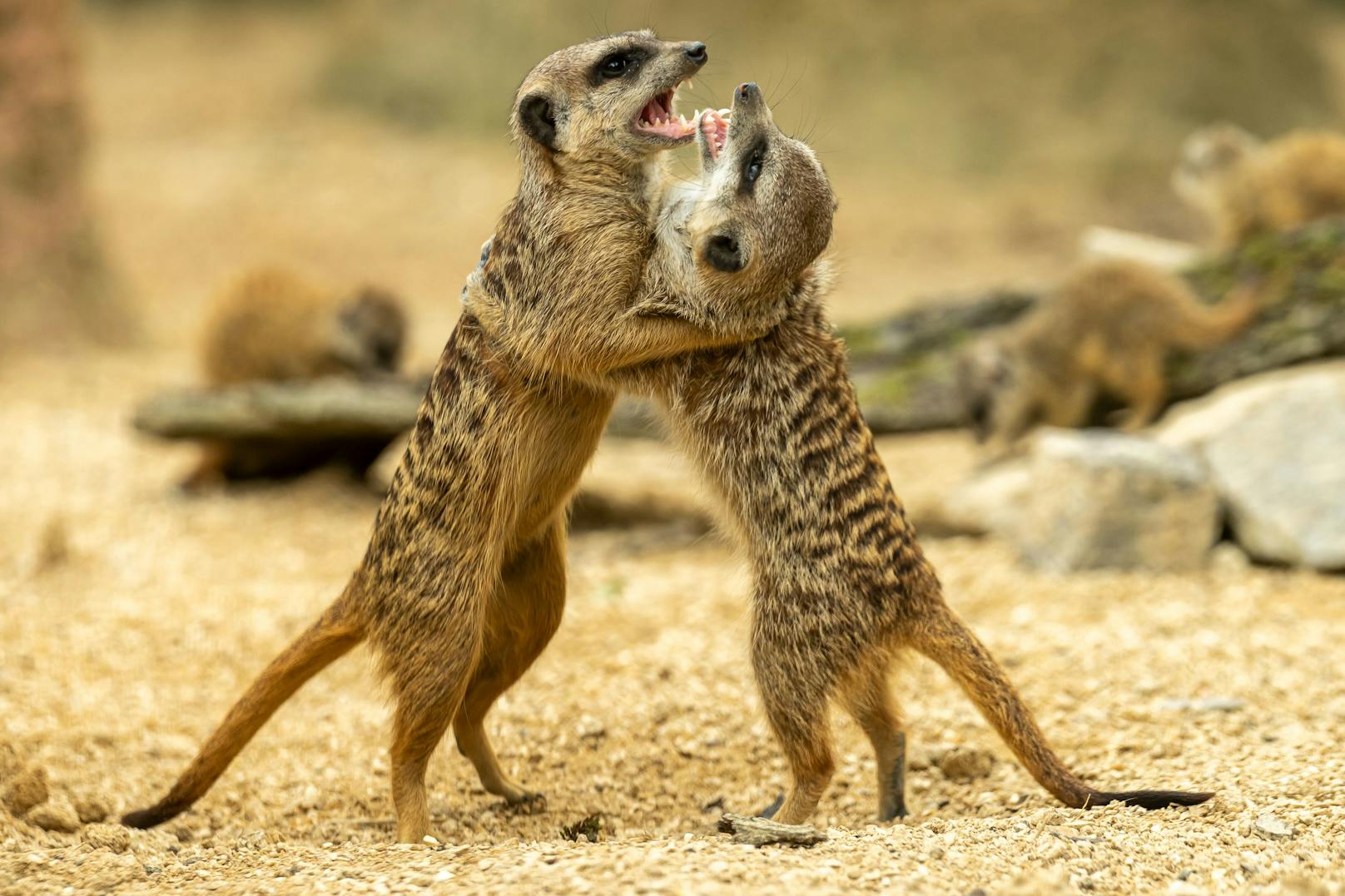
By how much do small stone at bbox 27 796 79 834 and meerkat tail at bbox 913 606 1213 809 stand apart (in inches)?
71.1

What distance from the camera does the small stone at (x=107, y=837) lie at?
8.39 feet

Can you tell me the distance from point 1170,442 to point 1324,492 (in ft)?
2.02

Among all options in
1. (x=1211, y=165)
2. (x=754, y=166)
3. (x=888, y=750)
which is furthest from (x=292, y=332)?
(x=1211, y=165)

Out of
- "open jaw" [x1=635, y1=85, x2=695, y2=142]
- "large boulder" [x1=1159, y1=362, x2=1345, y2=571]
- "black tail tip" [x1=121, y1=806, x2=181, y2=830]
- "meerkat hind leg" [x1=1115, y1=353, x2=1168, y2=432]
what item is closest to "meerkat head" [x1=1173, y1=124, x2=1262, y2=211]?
"meerkat hind leg" [x1=1115, y1=353, x2=1168, y2=432]

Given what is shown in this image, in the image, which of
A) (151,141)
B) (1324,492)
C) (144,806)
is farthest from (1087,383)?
(151,141)

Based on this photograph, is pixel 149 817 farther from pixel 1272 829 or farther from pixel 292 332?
pixel 292 332

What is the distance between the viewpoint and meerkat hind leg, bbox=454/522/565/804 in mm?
2943

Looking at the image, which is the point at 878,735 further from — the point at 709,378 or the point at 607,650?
the point at 607,650

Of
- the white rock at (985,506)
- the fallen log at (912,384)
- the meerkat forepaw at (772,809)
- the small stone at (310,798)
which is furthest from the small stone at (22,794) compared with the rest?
the white rock at (985,506)

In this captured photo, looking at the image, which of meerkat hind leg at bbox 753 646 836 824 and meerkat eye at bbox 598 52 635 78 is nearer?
meerkat hind leg at bbox 753 646 836 824

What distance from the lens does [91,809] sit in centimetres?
288

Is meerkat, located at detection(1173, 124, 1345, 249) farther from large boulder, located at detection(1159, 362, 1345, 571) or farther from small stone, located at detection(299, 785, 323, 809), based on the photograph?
small stone, located at detection(299, 785, 323, 809)

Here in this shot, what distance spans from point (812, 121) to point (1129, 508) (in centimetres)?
1080

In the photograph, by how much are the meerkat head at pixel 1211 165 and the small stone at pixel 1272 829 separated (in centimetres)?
550
